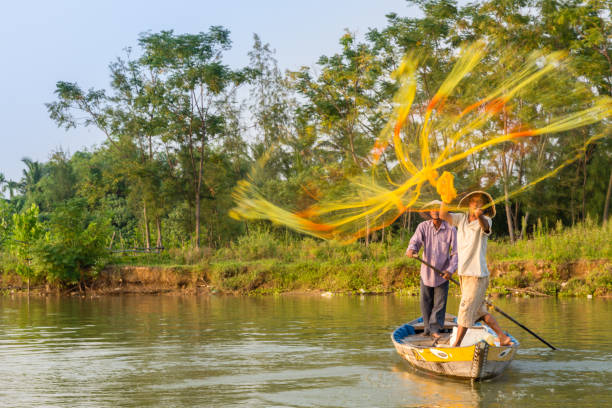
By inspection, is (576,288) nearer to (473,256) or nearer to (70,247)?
(473,256)

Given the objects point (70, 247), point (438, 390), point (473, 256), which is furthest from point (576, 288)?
point (70, 247)

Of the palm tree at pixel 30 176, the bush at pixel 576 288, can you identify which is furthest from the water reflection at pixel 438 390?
the palm tree at pixel 30 176

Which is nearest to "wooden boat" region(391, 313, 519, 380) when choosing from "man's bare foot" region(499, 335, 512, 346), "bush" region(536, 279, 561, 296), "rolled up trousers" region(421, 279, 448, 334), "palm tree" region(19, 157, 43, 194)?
"man's bare foot" region(499, 335, 512, 346)

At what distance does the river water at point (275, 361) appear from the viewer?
729 centimetres

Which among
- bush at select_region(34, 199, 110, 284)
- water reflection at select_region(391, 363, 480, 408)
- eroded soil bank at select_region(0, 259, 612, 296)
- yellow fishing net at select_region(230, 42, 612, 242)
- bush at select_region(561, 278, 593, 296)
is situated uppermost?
yellow fishing net at select_region(230, 42, 612, 242)

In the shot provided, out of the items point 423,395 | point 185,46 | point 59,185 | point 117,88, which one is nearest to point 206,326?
point 423,395

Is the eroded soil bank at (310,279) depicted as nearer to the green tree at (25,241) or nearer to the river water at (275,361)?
the green tree at (25,241)

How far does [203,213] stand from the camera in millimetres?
32344

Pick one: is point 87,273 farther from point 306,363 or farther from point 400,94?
point 306,363

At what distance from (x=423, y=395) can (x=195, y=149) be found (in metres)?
25.1

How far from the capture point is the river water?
23.9ft

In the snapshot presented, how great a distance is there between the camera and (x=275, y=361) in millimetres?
9633

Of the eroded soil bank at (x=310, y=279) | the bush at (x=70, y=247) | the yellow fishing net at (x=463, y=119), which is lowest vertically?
the eroded soil bank at (x=310, y=279)

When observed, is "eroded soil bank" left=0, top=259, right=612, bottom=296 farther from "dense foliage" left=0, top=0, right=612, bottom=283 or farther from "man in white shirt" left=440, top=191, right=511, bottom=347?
"man in white shirt" left=440, top=191, right=511, bottom=347
